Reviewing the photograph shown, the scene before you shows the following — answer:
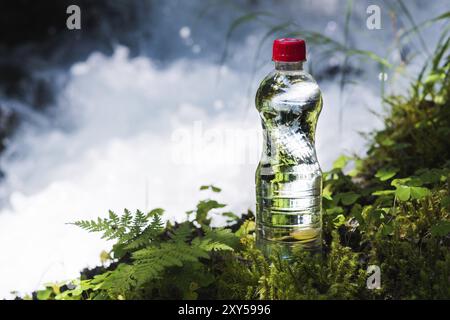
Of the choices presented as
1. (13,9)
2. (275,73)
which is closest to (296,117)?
(275,73)

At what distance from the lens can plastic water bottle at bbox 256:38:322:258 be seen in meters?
2.39

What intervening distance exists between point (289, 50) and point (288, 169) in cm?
48

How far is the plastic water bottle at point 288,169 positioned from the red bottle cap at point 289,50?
168 mm

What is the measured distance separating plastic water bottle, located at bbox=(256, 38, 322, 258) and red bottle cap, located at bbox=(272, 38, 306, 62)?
0.17m

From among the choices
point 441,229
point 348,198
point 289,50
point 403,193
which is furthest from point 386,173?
point 289,50

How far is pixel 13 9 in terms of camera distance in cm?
595

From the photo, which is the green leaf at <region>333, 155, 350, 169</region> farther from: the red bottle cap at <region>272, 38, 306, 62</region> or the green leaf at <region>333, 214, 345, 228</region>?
the red bottle cap at <region>272, 38, 306, 62</region>

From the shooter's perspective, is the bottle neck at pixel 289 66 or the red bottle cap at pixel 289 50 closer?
the red bottle cap at pixel 289 50

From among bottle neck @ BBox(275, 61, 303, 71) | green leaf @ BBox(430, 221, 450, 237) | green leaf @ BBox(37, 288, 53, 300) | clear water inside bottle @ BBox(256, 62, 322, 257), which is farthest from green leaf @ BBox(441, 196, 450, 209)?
green leaf @ BBox(37, 288, 53, 300)

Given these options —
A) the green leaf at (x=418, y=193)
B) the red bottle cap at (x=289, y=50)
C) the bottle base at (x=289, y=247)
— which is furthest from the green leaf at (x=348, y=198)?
the red bottle cap at (x=289, y=50)

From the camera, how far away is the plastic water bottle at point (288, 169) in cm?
239

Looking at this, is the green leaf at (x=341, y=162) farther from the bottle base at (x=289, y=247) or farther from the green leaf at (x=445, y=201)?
the bottle base at (x=289, y=247)

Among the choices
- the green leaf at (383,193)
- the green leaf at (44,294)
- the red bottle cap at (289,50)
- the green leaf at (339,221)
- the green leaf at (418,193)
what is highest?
the red bottle cap at (289,50)
